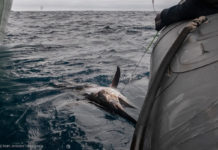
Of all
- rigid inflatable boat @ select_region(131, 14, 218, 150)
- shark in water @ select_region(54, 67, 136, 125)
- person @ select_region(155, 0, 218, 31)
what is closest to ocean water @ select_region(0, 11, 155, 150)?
shark in water @ select_region(54, 67, 136, 125)

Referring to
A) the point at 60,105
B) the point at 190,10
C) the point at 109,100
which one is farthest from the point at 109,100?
the point at 190,10

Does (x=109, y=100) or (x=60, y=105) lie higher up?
(x=109, y=100)

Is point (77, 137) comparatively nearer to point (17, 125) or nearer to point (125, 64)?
point (17, 125)

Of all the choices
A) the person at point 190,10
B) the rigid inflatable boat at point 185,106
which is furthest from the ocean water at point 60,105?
the person at point 190,10

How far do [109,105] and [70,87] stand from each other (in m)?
1.55

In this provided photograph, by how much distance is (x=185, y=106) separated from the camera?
4.83 ft

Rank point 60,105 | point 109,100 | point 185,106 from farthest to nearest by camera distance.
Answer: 1. point 60,105
2. point 109,100
3. point 185,106

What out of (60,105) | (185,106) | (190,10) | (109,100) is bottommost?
(60,105)

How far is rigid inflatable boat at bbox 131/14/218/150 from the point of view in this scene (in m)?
1.22

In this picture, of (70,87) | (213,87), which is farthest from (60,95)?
(213,87)

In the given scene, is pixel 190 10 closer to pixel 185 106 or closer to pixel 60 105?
pixel 185 106

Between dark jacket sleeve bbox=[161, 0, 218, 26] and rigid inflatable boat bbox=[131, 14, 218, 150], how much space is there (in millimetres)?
1038

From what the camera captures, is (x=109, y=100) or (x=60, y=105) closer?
(x=109, y=100)

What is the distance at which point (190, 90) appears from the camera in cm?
159
